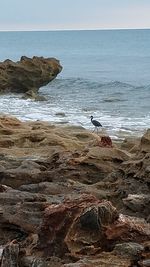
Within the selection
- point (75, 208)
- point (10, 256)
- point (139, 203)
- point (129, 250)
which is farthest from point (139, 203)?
point (10, 256)

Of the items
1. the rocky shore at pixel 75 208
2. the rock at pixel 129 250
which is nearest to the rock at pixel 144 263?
the rocky shore at pixel 75 208

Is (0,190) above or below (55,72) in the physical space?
below

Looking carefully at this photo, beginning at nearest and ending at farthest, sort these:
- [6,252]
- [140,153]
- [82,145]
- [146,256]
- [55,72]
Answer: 1. [146,256]
2. [6,252]
3. [140,153]
4. [82,145]
5. [55,72]

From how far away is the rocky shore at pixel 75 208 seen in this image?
6422mm

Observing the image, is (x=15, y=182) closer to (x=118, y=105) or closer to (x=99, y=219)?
(x=99, y=219)

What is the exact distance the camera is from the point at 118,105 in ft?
113

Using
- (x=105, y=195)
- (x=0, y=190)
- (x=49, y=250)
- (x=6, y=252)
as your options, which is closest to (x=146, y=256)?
(x=49, y=250)

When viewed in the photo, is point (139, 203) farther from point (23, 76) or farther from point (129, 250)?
point (23, 76)

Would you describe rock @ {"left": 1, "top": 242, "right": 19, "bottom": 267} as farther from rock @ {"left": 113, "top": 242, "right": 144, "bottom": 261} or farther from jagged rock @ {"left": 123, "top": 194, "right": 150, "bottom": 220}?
jagged rock @ {"left": 123, "top": 194, "right": 150, "bottom": 220}

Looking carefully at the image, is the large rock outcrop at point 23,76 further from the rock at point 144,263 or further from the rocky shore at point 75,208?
the rock at point 144,263

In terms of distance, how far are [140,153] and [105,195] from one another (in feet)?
4.59

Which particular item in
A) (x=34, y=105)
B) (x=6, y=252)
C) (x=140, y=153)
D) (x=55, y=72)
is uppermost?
(x=55, y=72)

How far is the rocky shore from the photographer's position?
6422mm

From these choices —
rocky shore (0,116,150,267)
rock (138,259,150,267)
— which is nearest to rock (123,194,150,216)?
rocky shore (0,116,150,267)
